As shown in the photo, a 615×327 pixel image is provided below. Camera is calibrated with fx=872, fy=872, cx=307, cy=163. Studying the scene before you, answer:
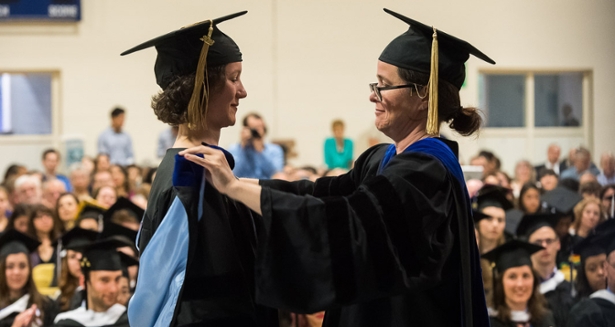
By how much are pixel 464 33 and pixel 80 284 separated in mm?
10314

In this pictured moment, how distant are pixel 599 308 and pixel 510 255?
714 mm

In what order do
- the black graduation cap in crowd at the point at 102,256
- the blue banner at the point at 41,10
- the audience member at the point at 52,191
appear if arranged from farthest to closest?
the blue banner at the point at 41,10, the audience member at the point at 52,191, the black graduation cap in crowd at the point at 102,256

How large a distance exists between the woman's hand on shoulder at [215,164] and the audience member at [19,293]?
372cm

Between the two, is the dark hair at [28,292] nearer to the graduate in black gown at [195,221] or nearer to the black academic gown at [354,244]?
the graduate in black gown at [195,221]

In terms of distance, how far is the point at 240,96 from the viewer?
3283 millimetres

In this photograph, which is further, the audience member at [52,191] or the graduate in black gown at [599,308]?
the audience member at [52,191]

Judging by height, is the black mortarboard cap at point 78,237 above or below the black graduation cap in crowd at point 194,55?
below

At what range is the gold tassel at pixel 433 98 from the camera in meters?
3.05

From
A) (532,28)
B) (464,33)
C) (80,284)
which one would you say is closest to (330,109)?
(464,33)

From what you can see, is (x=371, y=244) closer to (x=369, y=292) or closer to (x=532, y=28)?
(x=369, y=292)

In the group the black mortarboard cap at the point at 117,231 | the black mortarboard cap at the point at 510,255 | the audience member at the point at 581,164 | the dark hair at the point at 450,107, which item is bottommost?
the black mortarboard cap at the point at 510,255

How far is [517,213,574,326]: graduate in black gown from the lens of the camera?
21.2ft

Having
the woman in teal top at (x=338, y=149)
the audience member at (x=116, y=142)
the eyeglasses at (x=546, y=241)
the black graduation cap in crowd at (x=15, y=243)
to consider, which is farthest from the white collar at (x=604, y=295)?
the audience member at (x=116, y=142)

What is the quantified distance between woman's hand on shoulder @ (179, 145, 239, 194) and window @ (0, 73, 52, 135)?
12.9 meters
